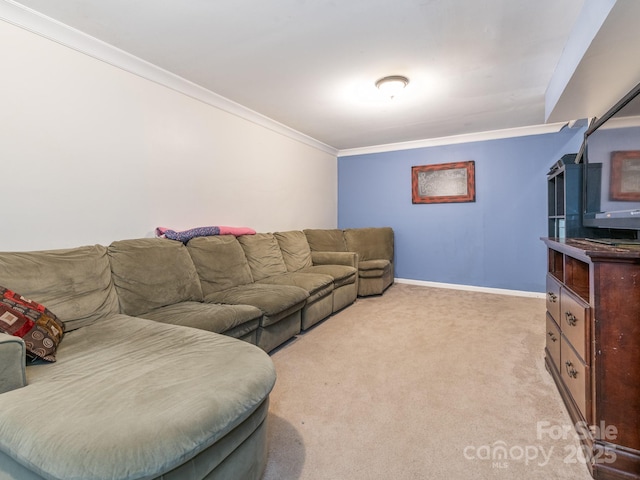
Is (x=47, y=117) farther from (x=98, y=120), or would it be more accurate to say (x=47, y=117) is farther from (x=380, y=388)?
(x=380, y=388)

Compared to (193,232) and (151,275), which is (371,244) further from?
(151,275)

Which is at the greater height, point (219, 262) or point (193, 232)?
point (193, 232)

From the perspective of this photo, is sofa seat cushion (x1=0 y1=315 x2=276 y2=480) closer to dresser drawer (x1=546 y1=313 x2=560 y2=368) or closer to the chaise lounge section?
the chaise lounge section

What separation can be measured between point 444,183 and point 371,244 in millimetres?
1445

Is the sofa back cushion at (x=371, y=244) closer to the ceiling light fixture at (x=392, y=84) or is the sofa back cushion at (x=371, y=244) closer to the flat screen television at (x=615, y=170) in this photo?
the ceiling light fixture at (x=392, y=84)

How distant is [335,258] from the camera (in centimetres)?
408

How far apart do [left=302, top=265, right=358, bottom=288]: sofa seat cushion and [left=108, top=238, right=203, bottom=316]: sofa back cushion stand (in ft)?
4.93

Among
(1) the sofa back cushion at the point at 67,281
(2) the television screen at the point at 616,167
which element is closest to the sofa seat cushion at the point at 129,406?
(1) the sofa back cushion at the point at 67,281

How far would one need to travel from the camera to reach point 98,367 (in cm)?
124

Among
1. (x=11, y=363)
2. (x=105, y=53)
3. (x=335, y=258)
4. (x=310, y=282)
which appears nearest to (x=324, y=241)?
(x=335, y=258)

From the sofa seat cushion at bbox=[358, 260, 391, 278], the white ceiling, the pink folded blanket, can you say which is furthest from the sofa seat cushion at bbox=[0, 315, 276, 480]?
the sofa seat cushion at bbox=[358, 260, 391, 278]

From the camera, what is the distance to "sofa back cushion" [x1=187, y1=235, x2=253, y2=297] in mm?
2605

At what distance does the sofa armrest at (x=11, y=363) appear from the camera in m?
1.04

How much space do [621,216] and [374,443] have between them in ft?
5.87
